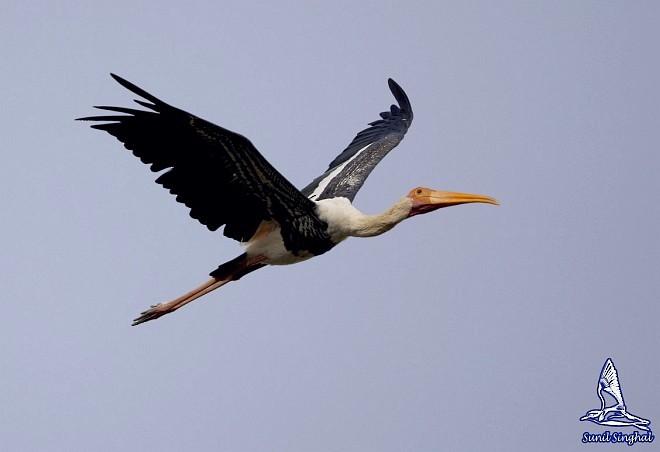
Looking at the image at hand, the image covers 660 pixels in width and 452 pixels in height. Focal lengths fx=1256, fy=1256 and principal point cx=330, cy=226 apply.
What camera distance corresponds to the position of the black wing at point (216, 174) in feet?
45.1

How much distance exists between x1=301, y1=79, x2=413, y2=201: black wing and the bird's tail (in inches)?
56.3

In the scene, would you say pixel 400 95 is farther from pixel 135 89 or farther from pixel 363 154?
pixel 135 89

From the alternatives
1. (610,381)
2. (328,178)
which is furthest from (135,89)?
(610,381)

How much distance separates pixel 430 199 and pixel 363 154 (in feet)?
10.1

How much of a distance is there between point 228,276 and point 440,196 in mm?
2916

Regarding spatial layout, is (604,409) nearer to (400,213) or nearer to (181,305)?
(400,213)

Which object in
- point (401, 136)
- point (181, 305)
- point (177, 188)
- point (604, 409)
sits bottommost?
A: point (604, 409)

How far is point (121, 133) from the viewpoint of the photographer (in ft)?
46.3

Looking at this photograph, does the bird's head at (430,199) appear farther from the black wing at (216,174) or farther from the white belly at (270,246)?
the white belly at (270,246)

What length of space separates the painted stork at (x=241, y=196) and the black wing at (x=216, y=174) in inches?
0.4

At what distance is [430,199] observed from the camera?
15.4m

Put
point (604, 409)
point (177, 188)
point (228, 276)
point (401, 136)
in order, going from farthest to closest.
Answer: point (401, 136) < point (604, 409) < point (228, 276) < point (177, 188)

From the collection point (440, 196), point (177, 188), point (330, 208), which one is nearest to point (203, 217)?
point (177, 188)

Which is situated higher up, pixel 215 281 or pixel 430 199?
pixel 430 199
